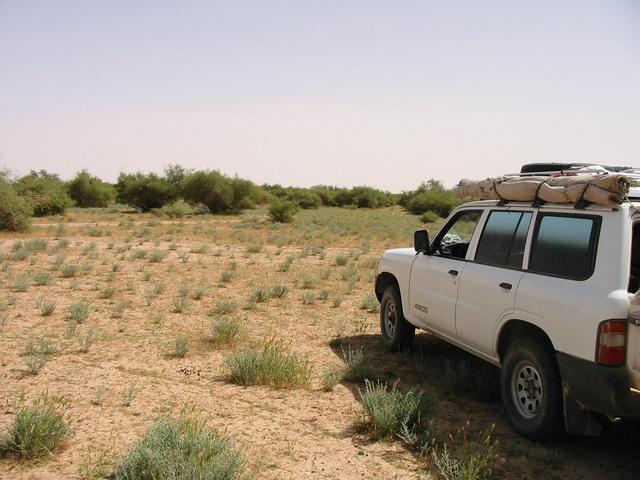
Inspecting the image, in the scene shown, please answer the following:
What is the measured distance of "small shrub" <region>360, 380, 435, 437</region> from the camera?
521 centimetres

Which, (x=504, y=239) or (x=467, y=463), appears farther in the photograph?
(x=504, y=239)

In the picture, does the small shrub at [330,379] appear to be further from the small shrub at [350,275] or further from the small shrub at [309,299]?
the small shrub at [350,275]

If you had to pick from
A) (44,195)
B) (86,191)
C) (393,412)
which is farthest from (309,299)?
(86,191)

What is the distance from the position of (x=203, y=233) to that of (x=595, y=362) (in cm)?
2659

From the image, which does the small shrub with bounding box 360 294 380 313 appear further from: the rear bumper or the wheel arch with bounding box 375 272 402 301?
the rear bumper

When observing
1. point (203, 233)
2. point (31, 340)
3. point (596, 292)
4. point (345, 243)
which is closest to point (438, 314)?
point (596, 292)

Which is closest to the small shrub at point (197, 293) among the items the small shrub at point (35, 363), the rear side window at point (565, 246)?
the small shrub at point (35, 363)

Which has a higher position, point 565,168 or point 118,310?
point 565,168

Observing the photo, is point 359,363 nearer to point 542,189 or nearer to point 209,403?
point 209,403

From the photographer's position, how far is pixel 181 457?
13.6 ft

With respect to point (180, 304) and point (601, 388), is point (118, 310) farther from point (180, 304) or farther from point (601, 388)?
point (601, 388)

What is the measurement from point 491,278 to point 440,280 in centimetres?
104

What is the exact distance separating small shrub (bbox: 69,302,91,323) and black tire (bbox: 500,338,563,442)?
7.10 meters

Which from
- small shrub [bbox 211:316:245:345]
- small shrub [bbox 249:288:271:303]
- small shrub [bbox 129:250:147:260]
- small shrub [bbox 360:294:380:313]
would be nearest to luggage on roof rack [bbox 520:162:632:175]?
small shrub [bbox 211:316:245:345]
